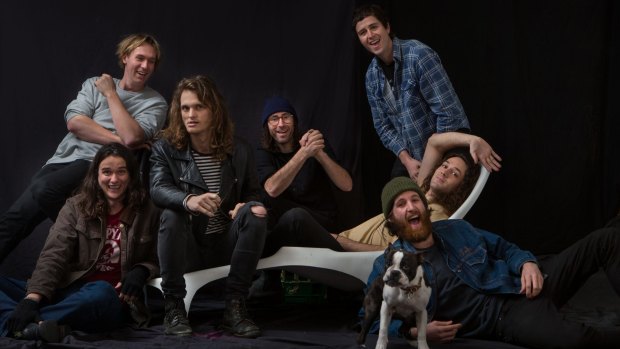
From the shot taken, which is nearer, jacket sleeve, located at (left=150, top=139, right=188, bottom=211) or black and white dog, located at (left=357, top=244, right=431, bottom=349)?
black and white dog, located at (left=357, top=244, right=431, bottom=349)

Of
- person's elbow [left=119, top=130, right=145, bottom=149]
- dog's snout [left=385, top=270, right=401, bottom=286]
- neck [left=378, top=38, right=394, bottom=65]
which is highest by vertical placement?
neck [left=378, top=38, right=394, bottom=65]

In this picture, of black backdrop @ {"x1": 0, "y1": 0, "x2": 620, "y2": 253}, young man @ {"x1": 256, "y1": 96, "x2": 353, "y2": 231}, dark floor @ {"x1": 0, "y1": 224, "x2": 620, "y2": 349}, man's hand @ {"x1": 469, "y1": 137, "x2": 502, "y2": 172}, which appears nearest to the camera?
dark floor @ {"x1": 0, "y1": 224, "x2": 620, "y2": 349}

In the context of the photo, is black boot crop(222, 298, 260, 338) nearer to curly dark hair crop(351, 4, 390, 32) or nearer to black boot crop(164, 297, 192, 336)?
black boot crop(164, 297, 192, 336)

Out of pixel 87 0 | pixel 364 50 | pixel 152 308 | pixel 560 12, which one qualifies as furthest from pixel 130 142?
pixel 560 12

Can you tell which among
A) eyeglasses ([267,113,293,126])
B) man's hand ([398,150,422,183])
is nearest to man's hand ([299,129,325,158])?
eyeglasses ([267,113,293,126])

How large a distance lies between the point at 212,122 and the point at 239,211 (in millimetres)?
397

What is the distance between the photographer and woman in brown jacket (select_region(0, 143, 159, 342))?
10.1 feet

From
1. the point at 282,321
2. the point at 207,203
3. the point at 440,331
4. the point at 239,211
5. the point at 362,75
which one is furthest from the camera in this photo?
the point at 362,75

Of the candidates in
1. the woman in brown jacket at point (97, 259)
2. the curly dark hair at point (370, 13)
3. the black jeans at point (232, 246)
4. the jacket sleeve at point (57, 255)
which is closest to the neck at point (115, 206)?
the woman in brown jacket at point (97, 259)

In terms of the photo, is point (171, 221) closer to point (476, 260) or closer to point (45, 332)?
point (45, 332)

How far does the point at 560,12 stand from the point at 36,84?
2.85 metres

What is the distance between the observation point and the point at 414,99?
393 centimetres

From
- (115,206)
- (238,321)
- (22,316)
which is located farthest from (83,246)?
(238,321)

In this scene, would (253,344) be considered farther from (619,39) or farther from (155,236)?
(619,39)
